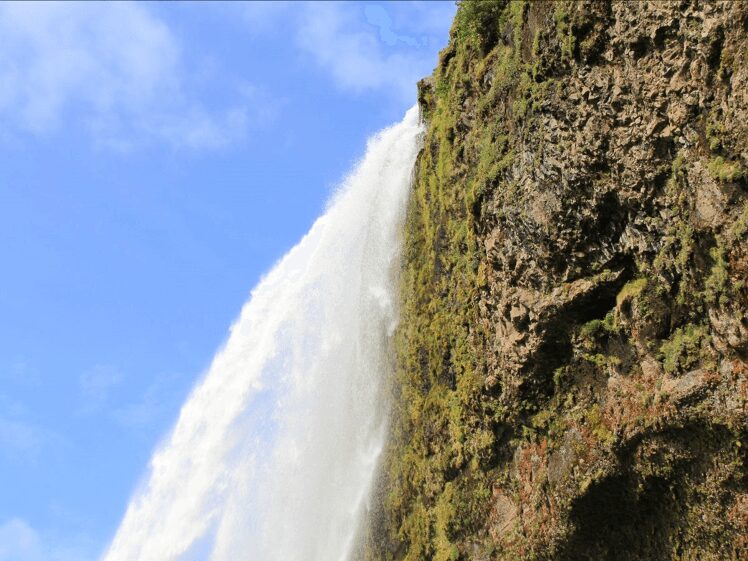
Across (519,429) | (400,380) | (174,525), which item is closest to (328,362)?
(400,380)

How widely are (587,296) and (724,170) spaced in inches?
126

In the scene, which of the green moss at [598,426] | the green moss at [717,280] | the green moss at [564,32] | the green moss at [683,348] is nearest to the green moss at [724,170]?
the green moss at [717,280]

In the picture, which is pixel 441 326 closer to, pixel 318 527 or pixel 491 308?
pixel 491 308

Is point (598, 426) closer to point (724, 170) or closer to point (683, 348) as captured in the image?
point (683, 348)

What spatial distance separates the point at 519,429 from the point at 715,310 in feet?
16.0

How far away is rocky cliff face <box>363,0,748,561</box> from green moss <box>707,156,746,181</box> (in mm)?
25

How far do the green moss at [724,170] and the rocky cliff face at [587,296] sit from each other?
3cm

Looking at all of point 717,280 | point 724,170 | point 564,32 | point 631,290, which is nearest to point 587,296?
point 631,290

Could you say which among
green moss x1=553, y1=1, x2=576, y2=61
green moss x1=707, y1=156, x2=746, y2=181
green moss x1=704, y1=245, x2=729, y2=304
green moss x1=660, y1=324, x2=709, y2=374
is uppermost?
green moss x1=553, y1=1, x2=576, y2=61

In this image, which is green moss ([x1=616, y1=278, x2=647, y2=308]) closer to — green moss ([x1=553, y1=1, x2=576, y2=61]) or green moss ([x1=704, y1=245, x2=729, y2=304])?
green moss ([x1=704, y1=245, x2=729, y2=304])

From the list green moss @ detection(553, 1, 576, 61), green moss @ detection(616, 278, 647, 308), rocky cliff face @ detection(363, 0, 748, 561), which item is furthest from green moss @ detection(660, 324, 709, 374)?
green moss @ detection(553, 1, 576, 61)

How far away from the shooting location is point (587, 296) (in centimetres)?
1185

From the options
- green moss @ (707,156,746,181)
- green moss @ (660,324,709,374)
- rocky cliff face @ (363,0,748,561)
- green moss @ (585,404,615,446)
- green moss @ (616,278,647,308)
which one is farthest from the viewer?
green moss @ (585,404,615,446)

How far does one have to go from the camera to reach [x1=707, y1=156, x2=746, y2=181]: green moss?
9031 mm
